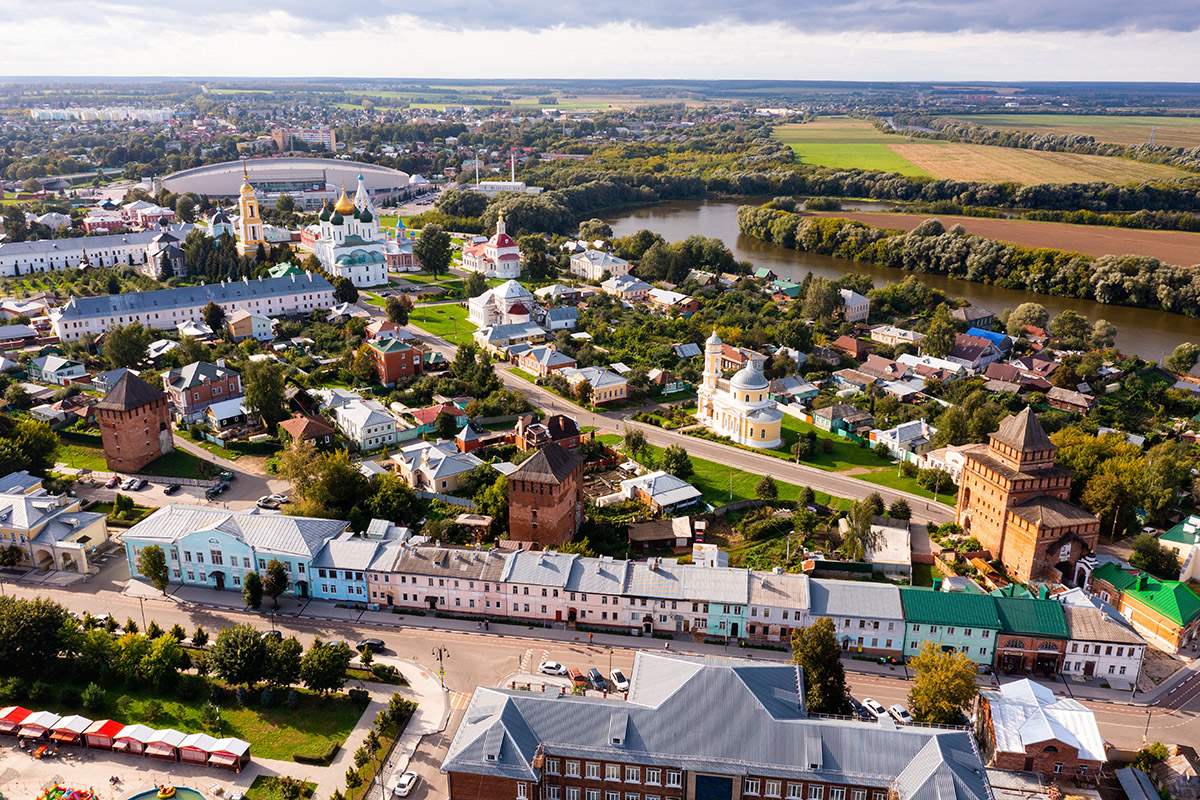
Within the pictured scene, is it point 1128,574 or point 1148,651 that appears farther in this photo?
point 1128,574

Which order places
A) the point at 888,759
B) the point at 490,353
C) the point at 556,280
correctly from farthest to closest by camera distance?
the point at 556,280
the point at 490,353
the point at 888,759

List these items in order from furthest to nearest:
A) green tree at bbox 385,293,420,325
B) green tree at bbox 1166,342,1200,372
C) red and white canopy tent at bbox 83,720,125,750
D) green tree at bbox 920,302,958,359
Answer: green tree at bbox 385,293,420,325
green tree at bbox 920,302,958,359
green tree at bbox 1166,342,1200,372
red and white canopy tent at bbox 83,720,125,750

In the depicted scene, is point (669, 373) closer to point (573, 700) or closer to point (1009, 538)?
point (1009, 538)

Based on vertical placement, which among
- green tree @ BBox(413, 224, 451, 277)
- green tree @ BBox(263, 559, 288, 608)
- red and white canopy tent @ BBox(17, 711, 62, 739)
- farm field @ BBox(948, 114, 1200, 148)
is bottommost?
red and white canopy tent @ BBox(17, 711, 62, 739)

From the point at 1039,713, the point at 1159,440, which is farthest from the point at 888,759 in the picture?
the point at 1159,440

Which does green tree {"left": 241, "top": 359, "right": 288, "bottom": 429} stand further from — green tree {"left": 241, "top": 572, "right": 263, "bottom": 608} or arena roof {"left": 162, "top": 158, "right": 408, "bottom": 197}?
arena roof {"left": 162, "top": 158, "right": 408, "bottom": 197}

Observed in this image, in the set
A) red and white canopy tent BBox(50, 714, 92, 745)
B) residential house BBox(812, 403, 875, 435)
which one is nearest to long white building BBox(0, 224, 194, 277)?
residential house BBox(812, 403, 875, 435)
